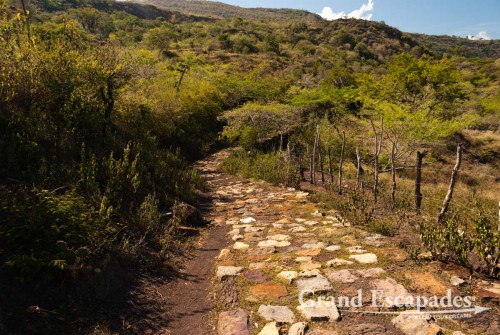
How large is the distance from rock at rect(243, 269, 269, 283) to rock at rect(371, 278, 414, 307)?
56.7 inches

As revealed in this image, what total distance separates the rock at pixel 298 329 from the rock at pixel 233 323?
0.46 meters

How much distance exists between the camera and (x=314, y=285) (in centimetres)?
402

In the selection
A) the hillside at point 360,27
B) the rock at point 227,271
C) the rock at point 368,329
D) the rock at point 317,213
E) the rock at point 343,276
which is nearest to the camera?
the rock at point 368,329

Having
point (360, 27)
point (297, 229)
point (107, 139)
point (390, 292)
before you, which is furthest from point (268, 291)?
point (360, 27)

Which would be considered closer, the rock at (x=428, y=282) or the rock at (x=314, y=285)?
the rock at (x=428, y=282)

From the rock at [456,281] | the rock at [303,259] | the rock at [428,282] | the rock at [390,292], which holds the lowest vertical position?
the rock at [303,259]

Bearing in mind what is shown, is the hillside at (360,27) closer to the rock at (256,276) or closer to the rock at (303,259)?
the rock at (303,259)

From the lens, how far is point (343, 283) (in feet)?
13.1

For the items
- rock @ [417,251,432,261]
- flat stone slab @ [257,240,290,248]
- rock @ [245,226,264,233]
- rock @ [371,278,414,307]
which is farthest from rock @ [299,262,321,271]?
rock @ [245,226,264,233]

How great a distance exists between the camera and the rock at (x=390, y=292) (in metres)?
3.47

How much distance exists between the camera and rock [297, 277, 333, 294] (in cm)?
391

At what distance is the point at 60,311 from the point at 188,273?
2.01m

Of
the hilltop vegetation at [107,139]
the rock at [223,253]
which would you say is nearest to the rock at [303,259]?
the rock at [223,253]

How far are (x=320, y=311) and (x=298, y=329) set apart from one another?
0.40m
